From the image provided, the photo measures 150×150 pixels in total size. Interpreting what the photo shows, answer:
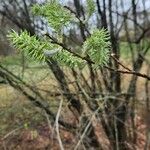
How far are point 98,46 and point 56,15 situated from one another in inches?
6.6

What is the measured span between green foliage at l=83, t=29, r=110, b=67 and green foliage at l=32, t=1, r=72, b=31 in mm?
101

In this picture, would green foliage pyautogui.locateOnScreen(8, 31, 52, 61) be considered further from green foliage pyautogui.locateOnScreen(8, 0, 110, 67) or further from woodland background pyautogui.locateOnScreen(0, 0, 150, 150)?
woodland background pyautogui.locateOnScreen(0, 0, 150, 150)

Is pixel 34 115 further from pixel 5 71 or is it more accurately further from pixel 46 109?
pixel 5 71

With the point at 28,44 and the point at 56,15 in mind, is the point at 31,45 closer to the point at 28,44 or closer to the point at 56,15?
the point at 28,44

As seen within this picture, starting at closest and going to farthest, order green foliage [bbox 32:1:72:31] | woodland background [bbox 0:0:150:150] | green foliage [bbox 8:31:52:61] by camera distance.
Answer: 1. green foliage [bbox 8:31:52:61]
2. green foliage [bbox 32:1:72:31]
3. woodland background [bbox 0:0:150:150]

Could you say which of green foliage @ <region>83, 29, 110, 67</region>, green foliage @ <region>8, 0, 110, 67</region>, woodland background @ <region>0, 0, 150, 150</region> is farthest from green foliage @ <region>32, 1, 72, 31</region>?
woodland background @ <region>0, 0, 150, 150</region>

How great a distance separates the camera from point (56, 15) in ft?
5.04

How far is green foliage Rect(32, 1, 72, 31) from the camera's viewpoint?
→ 1.52 metres

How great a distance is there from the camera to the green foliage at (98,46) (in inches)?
57.7

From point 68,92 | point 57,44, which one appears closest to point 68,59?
point 57,44

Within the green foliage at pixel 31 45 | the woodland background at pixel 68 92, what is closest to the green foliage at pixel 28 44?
the green foliage at pixel 31 45

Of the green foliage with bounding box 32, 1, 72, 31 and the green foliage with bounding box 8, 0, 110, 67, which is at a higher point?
the green foliage with bounding box 32, 1, 72, 31

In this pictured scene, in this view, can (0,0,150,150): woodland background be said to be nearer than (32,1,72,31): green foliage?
No

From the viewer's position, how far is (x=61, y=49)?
1.49 m
